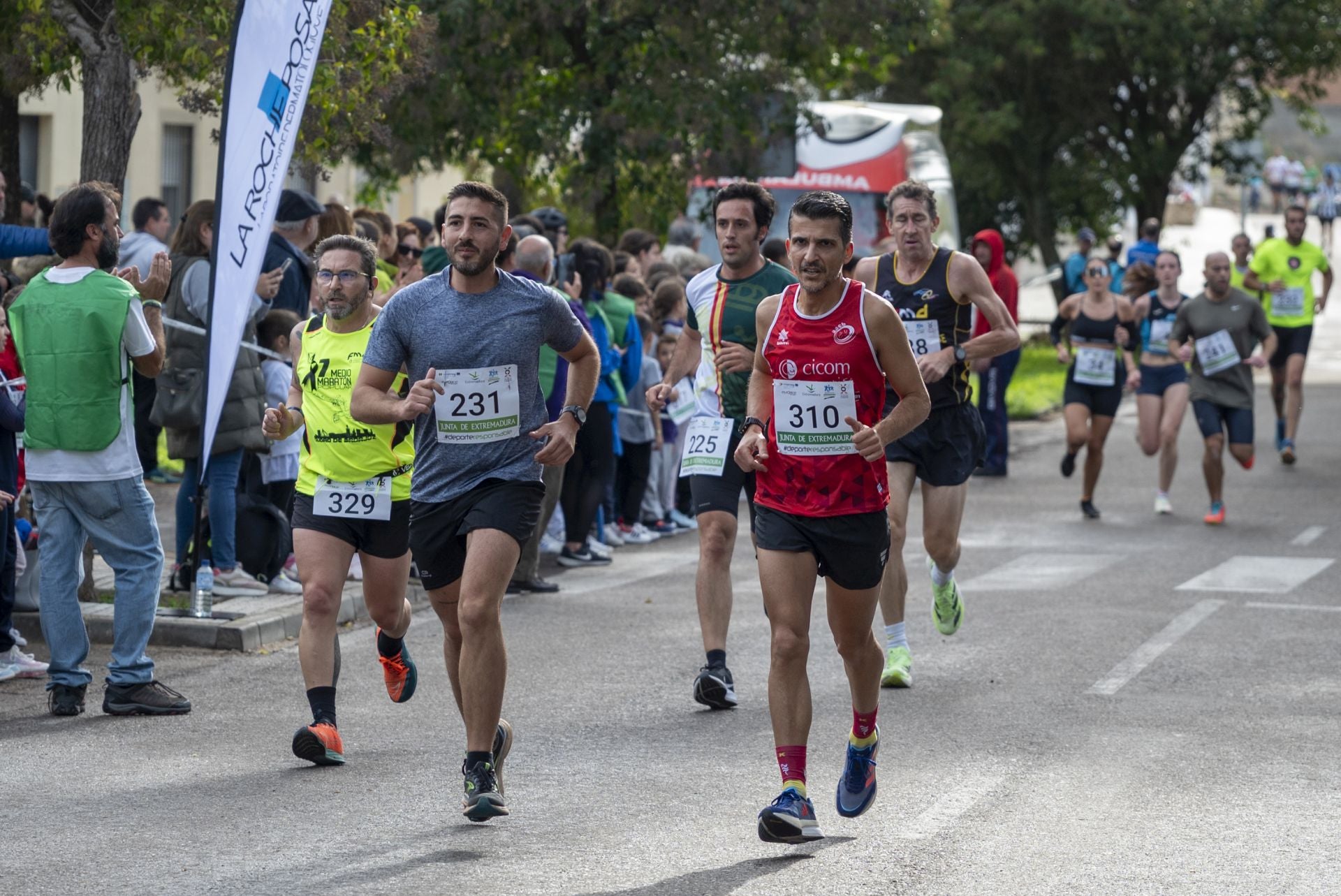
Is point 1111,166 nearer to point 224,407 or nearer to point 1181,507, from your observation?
point 1181,507

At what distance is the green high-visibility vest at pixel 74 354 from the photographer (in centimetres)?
782

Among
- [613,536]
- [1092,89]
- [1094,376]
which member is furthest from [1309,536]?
[1092,89]

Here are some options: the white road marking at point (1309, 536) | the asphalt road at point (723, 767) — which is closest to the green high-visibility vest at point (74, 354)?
the asphalt road at point (723, 767)

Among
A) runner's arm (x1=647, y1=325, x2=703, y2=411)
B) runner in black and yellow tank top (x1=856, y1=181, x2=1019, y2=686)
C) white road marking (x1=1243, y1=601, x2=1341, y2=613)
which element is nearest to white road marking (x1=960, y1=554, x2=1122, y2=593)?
white road marking (x1=1243, y1=601, x2=1341, y2=613)

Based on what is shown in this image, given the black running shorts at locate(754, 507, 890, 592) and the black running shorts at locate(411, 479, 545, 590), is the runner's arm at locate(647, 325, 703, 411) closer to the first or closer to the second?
the black running shorts at locate(411, 479, 545, 590)

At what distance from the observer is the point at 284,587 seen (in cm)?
1063

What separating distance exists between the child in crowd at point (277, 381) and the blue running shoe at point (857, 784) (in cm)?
509

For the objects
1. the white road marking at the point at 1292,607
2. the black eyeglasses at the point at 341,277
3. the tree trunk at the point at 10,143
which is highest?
the tree trunk at the point at 10,143

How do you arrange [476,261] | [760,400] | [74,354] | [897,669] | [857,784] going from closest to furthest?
1. [857,784]
2. [476,261]
3. [760,400]
4. [74,354]
5. [897,669]

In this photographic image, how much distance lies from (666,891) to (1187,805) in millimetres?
1926

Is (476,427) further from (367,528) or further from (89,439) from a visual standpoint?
(89,439)

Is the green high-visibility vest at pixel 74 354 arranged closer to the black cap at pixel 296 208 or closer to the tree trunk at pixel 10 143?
the black cap at pixel 296 208

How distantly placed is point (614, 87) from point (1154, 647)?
11279 millimetres

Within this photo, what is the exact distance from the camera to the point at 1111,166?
33.2 metres
